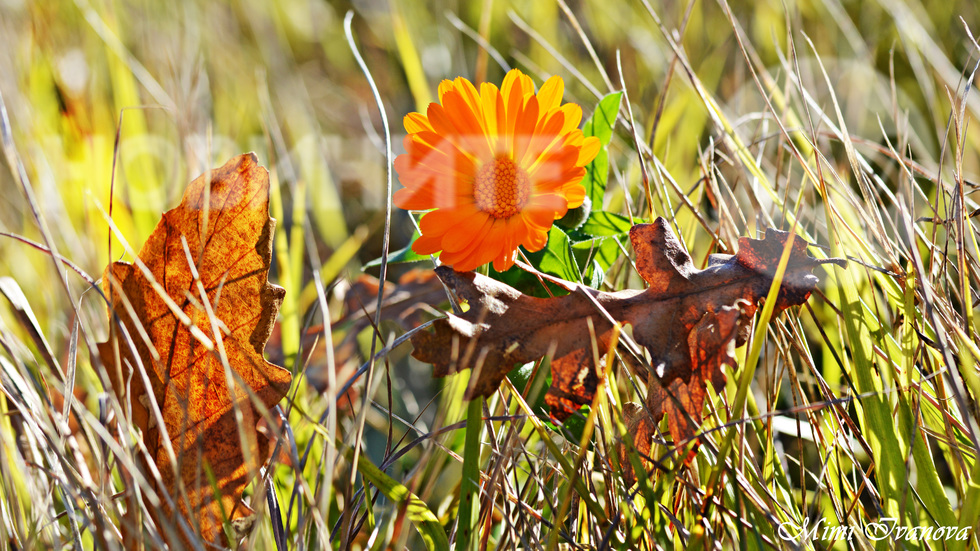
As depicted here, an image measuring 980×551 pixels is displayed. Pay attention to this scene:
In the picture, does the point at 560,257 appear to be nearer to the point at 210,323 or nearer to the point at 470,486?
the point at 470,486

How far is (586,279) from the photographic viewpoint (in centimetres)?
81

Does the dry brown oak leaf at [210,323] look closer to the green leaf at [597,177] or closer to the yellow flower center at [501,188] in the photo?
the yellow flower center at [501,188]

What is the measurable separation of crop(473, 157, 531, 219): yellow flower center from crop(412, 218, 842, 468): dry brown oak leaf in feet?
0.25

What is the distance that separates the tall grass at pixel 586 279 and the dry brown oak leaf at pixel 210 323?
0.17ft

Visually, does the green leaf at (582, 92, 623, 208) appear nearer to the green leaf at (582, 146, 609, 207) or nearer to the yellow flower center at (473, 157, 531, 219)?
the green leaf at (582, 146, 609, 207)

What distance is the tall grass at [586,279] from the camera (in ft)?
2.08

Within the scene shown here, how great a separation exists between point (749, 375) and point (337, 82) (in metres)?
2.13

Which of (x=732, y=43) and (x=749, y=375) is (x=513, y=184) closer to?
(x=749, y=375)

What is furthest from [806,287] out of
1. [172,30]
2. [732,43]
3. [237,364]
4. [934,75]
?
[172,30]

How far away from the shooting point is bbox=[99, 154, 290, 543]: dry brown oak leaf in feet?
2.23

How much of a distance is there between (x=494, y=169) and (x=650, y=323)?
0.75ft

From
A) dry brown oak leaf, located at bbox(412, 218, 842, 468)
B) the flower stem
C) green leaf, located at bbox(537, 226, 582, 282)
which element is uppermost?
green leaf, located at bbox(537, 226, 582, 282)

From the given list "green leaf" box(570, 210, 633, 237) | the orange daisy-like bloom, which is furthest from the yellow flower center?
"green leaf" box(570, 210, 633, 237)

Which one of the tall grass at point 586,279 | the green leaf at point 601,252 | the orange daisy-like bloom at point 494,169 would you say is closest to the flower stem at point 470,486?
the tall grass at point 586,279
